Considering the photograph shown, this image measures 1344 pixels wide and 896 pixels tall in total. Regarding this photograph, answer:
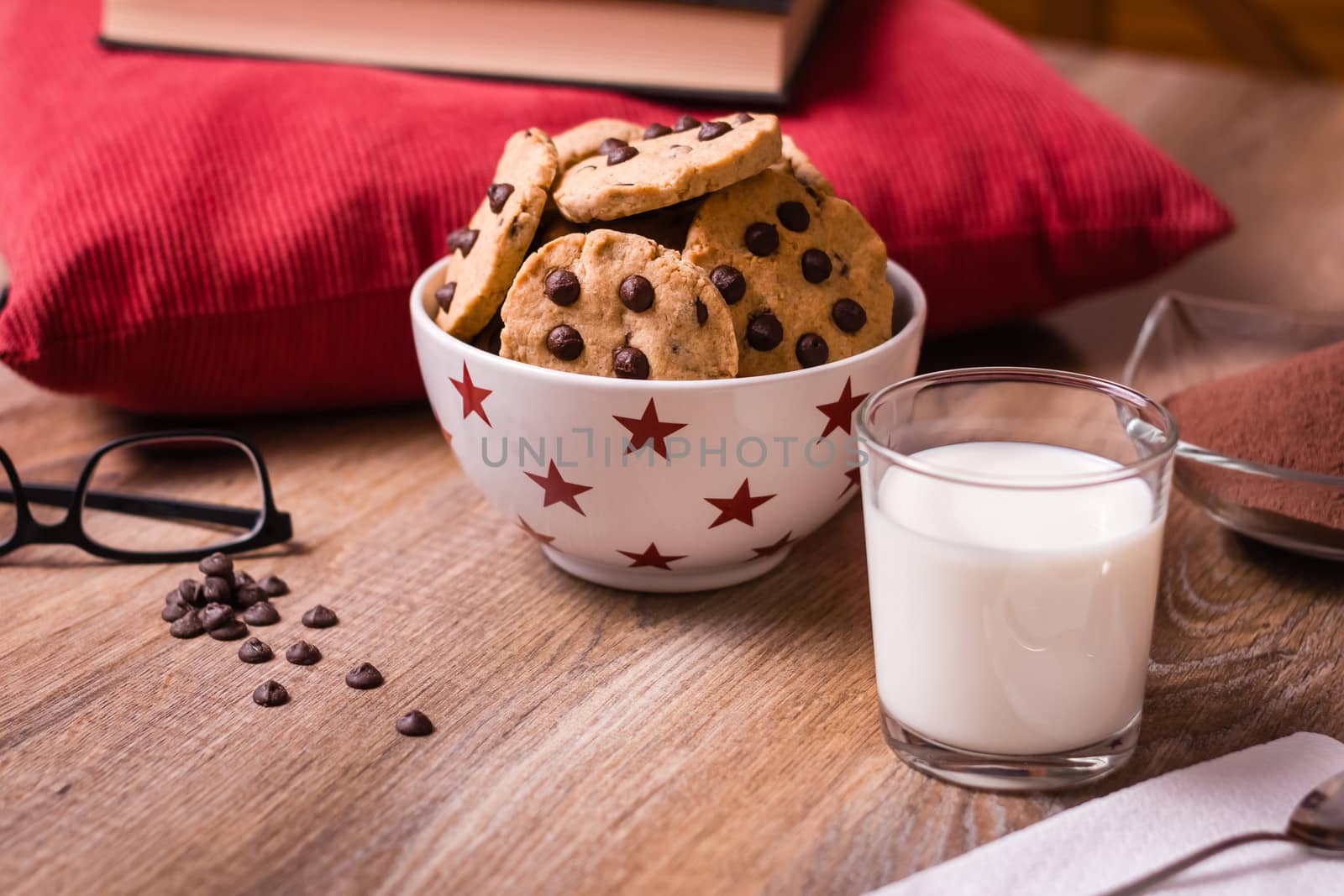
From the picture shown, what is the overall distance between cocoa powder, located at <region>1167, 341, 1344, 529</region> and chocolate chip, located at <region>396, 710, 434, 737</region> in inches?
21.9

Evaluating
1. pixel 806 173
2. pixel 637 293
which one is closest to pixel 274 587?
pixel 637 293

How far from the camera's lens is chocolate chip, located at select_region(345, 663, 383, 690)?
0.75m

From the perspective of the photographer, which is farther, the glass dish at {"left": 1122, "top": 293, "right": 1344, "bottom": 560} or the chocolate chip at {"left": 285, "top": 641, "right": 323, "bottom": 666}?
the glass dish at {"left": 1122, "top": 293, "right": 1344, "bottom": 560}

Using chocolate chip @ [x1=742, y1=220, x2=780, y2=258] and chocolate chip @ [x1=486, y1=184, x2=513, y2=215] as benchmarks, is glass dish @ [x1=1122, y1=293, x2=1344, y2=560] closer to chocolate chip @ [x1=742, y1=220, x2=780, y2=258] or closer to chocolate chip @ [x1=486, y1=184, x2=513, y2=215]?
chocolate chip @ [x1=742, y1=220, x2=780, y2=258]

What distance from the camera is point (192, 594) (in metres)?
0.83

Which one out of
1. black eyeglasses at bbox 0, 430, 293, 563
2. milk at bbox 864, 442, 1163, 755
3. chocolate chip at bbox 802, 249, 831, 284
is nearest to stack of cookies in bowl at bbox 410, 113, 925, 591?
chocolate chip at bbox 802, 249, 831, 284

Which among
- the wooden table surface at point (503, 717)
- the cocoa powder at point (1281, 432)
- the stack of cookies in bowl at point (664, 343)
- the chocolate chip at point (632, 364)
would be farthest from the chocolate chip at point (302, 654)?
the cocoa powder at point (1281, 432)

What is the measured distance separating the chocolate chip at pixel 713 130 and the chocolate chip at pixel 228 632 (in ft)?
1.41

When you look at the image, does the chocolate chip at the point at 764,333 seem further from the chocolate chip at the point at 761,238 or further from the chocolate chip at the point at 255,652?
the chocolate chip at the point at 255,652

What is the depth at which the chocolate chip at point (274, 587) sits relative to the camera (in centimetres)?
85

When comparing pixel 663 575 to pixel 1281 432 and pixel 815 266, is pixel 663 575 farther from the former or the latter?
pixel 1281 432

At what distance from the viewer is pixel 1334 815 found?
0.60 metres

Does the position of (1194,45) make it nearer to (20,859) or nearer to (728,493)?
(728,493)

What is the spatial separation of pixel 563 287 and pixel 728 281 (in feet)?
0.32
